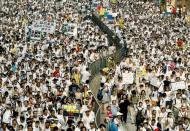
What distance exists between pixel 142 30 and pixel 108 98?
1748 centimetres

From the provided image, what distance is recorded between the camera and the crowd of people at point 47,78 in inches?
696

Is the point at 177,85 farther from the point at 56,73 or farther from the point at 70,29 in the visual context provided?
the point at 70,29

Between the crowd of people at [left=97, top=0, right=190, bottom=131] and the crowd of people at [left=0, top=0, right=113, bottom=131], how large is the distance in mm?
917

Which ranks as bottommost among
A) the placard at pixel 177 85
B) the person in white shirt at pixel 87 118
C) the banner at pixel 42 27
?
the placard at pixel 177 85

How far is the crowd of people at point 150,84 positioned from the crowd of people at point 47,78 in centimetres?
92

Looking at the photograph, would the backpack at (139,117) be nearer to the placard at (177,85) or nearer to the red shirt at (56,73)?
the placard at (177,85)

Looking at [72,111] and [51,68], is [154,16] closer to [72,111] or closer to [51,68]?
[51,68]

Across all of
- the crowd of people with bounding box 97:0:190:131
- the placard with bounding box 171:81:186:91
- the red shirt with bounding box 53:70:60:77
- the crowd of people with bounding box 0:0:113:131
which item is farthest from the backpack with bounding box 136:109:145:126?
the red shirt with bounding box 53:70:60:77

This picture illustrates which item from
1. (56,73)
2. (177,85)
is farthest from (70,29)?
(177,85)

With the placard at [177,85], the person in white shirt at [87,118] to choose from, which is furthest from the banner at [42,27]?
the person in white shirt at [87,118]

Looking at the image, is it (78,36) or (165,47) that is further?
(78,36)

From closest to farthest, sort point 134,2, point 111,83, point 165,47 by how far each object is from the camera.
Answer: point 111,83
point 165,47
point 134,2

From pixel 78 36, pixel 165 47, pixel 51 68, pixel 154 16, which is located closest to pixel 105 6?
pixel 154 16

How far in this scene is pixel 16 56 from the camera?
96.3 feet
